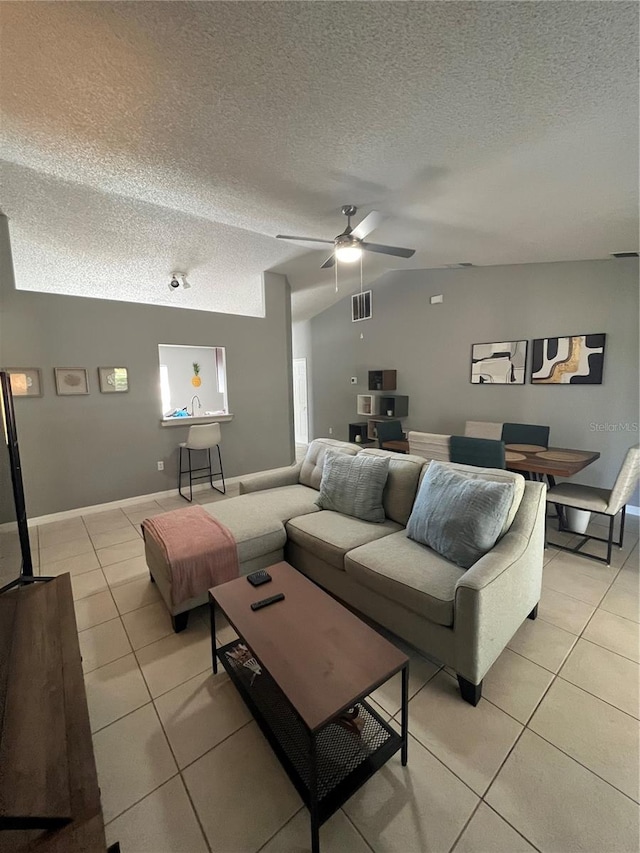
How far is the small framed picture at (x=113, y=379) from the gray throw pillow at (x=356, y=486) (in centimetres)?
292

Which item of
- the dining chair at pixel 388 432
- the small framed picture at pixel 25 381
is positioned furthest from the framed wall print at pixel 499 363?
the small framed picture at pixel 25 381

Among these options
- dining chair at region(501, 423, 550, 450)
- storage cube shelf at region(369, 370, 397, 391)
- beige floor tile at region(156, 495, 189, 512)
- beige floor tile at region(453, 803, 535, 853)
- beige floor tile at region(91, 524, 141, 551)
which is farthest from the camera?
storage cube shelf at region(369, 370, 397, 391)

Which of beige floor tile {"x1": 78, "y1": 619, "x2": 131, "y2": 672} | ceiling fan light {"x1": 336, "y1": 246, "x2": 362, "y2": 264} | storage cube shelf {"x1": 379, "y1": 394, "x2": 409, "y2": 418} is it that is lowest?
beige floor tile {"x1": 78, "y1": 619, "x2": 131, "y2": 672}

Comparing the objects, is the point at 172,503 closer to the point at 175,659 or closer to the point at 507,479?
the point at 175,659

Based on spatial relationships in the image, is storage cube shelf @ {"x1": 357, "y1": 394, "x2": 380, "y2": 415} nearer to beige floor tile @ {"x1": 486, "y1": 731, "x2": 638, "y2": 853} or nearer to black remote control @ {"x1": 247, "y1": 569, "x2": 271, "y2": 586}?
black remote control @ {"x1": 247, "y1": 569, "x2": 271, "y2": 586}

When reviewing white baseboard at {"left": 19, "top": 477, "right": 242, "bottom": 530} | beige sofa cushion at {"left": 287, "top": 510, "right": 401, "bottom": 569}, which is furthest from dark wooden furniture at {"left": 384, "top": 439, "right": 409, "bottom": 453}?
white baseboard at {"left": 19, "top": 477, "right": 242, "bottom": 530}

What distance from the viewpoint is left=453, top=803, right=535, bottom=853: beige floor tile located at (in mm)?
1061

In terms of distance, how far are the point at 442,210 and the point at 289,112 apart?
1487 millimetres

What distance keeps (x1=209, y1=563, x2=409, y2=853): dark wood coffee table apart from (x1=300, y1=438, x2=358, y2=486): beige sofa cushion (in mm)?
1421

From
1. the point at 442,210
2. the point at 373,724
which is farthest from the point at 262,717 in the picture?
the point at 442,210

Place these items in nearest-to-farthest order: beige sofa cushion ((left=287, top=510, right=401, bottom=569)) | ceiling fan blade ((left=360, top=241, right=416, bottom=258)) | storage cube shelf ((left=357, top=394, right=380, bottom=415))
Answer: beige sofa cushion ((left=287, top=510, right=401, bottom=569)) < ceiling fan blade ((left=360, top=241, right=416, bottom=258)) < storage cube shelf ((left=357, top=394, right=380, bottom=415))

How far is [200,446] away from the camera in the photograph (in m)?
4.29

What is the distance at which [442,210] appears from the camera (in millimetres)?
2664

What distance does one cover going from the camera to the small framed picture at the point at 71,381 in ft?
12.1
